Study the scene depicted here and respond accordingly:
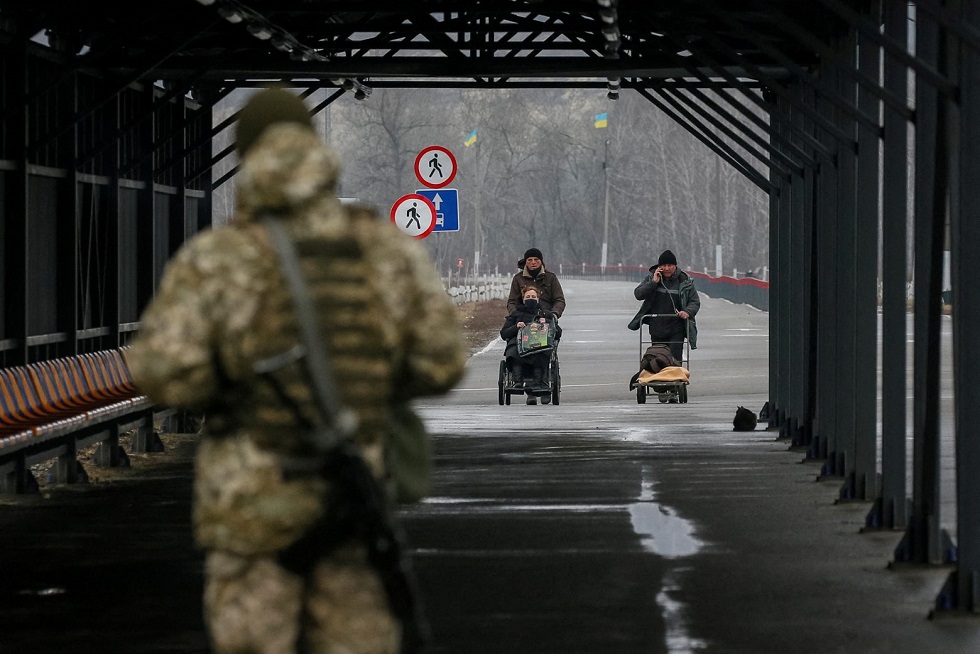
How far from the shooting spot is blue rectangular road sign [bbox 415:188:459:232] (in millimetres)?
26609

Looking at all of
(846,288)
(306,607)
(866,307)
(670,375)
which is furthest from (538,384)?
(306,607)

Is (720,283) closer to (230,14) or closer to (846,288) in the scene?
(846,288)

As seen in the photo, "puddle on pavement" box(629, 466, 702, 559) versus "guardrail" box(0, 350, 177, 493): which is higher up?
"guardrail" box(0, 350, 177, 493)

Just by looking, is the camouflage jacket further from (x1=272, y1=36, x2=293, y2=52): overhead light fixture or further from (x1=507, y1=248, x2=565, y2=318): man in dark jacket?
(x1=507, y1=248, x2=565, y2=318): man in dark jacket

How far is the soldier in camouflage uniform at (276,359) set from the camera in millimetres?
4668

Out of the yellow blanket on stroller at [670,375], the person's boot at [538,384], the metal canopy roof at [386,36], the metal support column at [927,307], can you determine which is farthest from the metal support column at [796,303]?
the metal support column at [927,307]

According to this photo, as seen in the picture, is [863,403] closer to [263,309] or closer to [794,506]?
[794,506]

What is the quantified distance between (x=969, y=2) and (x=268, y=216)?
5.19 metres

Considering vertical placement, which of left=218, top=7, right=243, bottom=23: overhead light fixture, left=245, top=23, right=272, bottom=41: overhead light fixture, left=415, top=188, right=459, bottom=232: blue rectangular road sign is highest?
left=245, top=23, right=272, bottom=41: overhead light fixture

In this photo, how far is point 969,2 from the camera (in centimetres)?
898

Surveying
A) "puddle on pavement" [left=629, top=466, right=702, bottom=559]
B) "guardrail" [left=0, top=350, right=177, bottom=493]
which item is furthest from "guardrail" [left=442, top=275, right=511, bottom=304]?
"puddle on pavement" [left=629, top=466, right=702, bottom=559]

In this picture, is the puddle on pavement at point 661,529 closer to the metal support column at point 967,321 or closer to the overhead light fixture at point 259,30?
the metal support column at point 967,321

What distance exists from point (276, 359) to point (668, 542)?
6.97 m

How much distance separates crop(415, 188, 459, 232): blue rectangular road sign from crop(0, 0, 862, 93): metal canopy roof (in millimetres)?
5549
